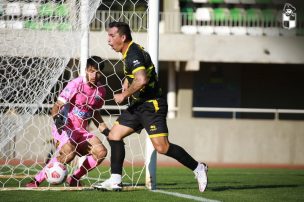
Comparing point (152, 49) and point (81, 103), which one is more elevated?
point (152, 49)

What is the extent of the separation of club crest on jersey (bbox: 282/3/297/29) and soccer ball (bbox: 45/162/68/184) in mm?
18462

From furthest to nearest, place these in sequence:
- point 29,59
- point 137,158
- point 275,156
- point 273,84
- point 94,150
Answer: point 273,84 → point 275,156 → point 137,158 → point 29,59 → point 94,150

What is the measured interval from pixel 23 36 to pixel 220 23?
16494 millimetres

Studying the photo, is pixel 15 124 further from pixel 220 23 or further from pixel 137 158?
pixel 220 23

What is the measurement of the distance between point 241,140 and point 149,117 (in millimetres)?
14839

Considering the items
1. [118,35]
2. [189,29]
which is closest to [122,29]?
[118,35]

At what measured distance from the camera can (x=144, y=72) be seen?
8734 mm

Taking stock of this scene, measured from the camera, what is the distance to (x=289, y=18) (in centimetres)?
2670

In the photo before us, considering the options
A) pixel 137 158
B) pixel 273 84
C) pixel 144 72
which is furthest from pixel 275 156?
pixel 144 72

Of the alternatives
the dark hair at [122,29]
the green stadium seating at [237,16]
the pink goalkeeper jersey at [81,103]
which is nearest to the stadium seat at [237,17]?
the green stadium seating at [237,16]

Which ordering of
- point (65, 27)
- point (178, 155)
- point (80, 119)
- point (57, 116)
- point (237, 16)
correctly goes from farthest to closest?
point (237, 16), point (65, 27), point (80, 119), point (57, 116), point (178, 155)

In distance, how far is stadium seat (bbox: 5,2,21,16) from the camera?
10874mm

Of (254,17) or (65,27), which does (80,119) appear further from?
(254,17)

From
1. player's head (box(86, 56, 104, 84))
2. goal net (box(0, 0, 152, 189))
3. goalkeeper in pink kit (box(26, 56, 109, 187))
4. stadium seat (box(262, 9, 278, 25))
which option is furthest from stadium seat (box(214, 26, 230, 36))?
player's head (box(86, 56, 104, 84))
